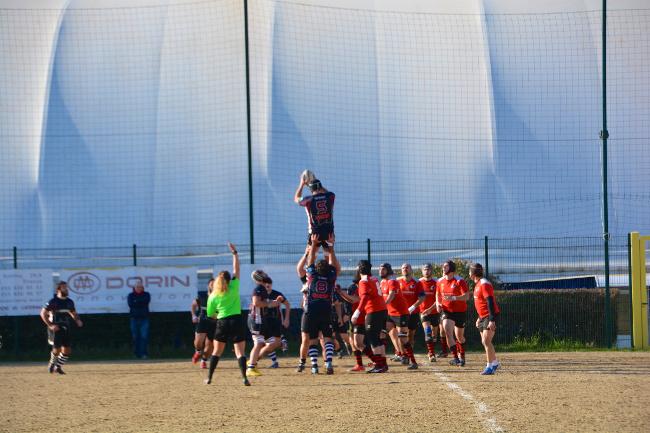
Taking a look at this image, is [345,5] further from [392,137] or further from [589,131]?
[589,131]

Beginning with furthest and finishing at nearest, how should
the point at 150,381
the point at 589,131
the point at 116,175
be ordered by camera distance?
1. the point at 116,175
2. the point at 589,131
3. the point at 150,381

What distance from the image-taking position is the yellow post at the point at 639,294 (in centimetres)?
1997

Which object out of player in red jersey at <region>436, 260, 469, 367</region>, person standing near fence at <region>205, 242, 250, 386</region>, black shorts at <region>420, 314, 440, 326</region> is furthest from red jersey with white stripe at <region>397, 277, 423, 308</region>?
person standing near fence at <region>205, 242, 250, 386</region>

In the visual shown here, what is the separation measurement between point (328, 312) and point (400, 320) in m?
1.75

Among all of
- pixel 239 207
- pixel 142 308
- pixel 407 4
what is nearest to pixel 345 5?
pixel 407 4

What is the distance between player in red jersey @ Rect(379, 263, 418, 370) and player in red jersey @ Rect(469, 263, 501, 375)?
2.15m

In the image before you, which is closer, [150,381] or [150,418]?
[150,418]

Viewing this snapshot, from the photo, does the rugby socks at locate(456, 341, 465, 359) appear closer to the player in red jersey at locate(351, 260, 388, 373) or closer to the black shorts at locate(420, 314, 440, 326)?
the black shorts at locate(420, 314, 440, 326)

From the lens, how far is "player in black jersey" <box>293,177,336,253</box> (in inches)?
564

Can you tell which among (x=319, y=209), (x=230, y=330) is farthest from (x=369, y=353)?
(x=230, y=330)

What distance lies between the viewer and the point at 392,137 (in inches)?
1041

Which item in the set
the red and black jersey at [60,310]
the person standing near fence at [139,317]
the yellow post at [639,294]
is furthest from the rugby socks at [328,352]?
the yellow post at [639,294]

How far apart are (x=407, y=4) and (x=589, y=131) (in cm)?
726

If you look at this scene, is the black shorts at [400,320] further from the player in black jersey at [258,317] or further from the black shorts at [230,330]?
the black shorts at [230,330]
